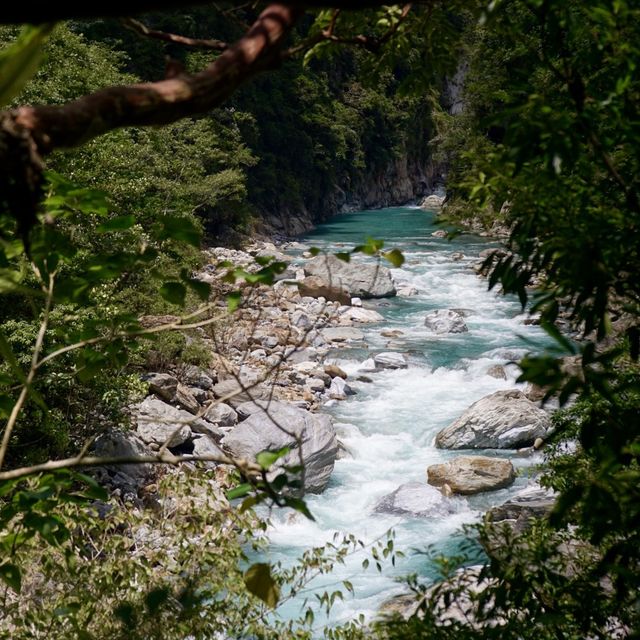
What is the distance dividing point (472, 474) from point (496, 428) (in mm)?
1232

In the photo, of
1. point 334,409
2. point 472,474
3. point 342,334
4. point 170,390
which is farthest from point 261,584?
point 342,334

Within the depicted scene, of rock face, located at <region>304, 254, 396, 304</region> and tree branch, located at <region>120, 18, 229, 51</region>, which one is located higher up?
tree branch, located at <region>120, 18, 229, 51</region>

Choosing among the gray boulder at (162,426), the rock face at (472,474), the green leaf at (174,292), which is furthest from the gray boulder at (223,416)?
the green leaf at (174,292)

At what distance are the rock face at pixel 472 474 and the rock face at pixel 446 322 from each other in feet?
19.9

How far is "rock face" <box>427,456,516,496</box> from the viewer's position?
7.73m

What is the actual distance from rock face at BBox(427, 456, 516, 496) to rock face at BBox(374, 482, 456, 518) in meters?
0.23

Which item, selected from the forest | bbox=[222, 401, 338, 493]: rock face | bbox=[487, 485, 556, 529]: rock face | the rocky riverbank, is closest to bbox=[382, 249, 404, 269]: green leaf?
the forest

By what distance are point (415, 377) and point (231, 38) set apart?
19.9 m

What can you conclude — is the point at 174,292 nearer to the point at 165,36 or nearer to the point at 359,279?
the point at 165,36

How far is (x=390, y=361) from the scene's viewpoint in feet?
39.6

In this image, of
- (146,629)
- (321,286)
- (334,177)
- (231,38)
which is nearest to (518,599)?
(146,629)

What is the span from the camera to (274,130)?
1158 inches

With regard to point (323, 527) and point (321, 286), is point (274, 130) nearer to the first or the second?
point (321, 286)

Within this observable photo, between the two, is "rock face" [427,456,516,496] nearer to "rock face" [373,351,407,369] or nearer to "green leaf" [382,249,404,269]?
"rock face" [373,351,407,369]
